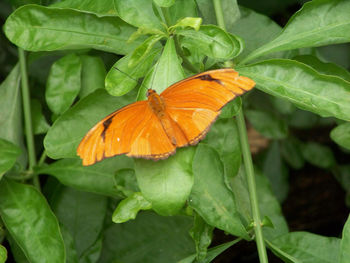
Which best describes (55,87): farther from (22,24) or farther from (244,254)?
(244,254)

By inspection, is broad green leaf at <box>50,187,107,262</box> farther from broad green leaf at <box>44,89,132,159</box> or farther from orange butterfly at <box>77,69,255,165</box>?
orange butterfly at <box>77,69,255,165</box>

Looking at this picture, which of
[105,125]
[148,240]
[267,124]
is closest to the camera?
[105,125]

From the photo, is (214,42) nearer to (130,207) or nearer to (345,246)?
(130,207)

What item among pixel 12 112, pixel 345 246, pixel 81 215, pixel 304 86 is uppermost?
pixel 304 86

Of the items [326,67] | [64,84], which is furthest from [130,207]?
[326,67]

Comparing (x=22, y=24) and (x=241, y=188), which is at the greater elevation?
(x=22, y=24)

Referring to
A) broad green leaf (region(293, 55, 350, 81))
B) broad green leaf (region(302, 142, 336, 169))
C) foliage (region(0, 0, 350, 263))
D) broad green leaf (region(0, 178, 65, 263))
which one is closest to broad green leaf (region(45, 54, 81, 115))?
foliage (region(0, 0, 350, 263))

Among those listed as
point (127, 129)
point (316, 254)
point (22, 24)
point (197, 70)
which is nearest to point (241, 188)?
point (316, 254)
